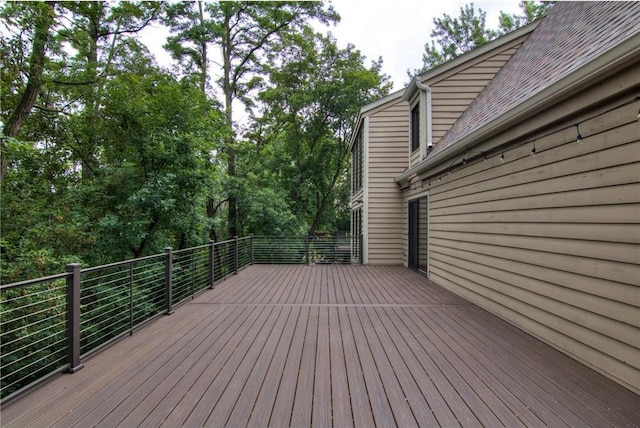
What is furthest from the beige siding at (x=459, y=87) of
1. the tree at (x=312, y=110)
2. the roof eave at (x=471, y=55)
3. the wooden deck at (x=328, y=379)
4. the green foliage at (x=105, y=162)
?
the tree at (x=312, y=110)

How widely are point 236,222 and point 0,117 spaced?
6497 millimetres

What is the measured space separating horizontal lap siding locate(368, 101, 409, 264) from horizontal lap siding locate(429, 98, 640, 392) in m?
3.87

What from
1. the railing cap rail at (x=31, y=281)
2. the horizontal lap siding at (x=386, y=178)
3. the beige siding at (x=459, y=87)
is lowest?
the railing cap rail at (x=31, y=281)

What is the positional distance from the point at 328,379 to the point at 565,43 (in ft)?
15.0

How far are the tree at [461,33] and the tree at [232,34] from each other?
5.95 m

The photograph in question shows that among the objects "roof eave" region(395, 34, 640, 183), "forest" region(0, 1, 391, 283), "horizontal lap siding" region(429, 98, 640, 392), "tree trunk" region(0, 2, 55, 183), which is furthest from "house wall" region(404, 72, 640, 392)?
"tree trunk" region(0, 2, 55, 183)

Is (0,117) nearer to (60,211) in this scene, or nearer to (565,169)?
(60,211)

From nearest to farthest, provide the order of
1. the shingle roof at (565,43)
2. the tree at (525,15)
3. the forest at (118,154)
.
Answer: the shingle roof at (565,43)
the forest at (118,154)
the tree at (525,15)

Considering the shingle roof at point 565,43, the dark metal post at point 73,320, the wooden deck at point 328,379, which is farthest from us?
the shingle roof at point 565,43

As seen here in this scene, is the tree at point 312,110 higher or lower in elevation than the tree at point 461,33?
lower

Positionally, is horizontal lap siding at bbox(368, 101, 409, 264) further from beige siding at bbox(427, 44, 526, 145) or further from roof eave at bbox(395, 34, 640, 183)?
roof eave at bbox(395, 34, 640, 183)

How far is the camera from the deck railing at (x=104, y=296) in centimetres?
232

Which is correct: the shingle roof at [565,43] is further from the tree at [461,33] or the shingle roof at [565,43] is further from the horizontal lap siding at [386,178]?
the tree at [461,33]

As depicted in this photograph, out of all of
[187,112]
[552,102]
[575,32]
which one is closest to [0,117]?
[187,112]
